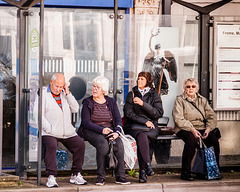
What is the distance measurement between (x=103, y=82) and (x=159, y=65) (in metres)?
1.18

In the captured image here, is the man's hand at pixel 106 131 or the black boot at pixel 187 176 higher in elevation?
the man's hand at pixel 106 131

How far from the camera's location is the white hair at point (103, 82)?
27.0 ft

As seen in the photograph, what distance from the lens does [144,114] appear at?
8469 millimetres

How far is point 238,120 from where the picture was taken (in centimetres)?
947

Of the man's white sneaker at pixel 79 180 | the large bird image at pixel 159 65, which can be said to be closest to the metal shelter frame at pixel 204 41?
the large bird image at pixel 159 65

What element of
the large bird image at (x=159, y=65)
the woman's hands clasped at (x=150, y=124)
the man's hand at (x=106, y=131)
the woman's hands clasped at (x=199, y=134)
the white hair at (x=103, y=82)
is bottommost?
the woman's hands clasped at (x=199, y=134)

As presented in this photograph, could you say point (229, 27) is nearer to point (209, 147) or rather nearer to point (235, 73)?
point (235, 73)

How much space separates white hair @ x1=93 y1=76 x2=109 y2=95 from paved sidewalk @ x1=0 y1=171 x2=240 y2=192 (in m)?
1.27

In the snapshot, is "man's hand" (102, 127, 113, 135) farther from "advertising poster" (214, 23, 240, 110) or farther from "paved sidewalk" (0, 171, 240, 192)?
"advertising poster" (214, 23, 240, 110)

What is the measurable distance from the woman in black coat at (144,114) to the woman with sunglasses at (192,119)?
361 mm

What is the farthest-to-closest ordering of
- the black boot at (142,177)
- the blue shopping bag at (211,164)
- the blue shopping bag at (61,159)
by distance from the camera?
the blue shopping bag at (61,159) → the blue shopping bag at (211,164) → the black boot at (142,177)

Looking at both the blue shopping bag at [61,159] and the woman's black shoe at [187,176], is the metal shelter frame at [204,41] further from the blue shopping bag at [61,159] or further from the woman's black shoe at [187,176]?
the blue shopping bag at [61,159]

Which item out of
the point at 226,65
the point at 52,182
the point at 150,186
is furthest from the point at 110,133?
the point at 226,65

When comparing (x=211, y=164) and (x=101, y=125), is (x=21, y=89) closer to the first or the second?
(x=101, y=125)
